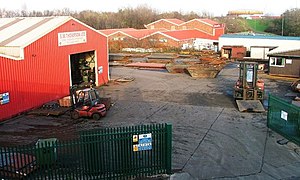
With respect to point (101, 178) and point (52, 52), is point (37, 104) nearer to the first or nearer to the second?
point (52, 52)

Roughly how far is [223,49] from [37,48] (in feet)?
99.2

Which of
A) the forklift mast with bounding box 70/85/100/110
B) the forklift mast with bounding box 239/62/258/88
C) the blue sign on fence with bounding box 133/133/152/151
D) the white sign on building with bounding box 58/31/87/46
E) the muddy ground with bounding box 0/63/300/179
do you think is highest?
the white sign on building with bounding box 58/31/87/46

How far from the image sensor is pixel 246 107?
20250 millimetres

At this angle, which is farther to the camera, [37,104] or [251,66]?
[251,66]

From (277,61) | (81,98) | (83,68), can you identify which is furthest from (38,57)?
(277,61)

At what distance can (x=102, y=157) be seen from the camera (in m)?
11.1

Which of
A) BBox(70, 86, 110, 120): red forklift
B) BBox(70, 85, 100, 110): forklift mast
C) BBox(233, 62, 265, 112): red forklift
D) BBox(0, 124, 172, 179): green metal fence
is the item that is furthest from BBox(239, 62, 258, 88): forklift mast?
BBox(0, 124, 172, 179): green metal fence

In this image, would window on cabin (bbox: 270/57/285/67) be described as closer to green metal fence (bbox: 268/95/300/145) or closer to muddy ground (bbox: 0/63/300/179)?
muddy ground (bbox: 0/63/300/179)

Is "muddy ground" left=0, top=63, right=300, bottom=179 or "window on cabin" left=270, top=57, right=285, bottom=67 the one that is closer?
"muddy ground" left=0, top=63, right=300, bottom=179

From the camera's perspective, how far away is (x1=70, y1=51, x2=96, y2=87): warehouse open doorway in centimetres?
2927

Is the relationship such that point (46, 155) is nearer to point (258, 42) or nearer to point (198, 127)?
point (198, 127)

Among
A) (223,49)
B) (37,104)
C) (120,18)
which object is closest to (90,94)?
(37,104)

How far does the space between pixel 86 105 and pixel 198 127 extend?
644cm

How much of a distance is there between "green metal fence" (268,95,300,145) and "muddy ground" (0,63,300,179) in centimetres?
42
